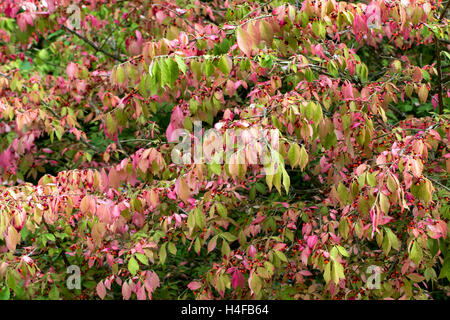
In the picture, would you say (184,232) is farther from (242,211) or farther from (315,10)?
(315,10)

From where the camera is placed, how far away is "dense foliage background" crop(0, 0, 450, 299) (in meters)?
2.79

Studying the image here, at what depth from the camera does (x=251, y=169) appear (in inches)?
139

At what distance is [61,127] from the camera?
4.48 meters

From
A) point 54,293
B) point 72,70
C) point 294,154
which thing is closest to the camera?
point 294,154

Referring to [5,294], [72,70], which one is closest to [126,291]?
[5,294]

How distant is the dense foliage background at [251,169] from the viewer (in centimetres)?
279

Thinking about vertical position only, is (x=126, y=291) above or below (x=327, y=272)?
below

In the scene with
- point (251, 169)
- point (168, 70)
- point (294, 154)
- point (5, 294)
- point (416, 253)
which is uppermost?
point (168, 70)

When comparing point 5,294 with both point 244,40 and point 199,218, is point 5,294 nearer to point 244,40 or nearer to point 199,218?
point 199,218

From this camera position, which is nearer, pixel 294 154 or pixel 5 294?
pixel 294 154

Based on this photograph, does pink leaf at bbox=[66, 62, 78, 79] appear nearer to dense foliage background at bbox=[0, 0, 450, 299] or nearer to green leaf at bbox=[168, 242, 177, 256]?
dense foliage background at bbox=[0, 0, 450, 299]

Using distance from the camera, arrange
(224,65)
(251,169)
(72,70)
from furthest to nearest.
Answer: (72,70) → (251,169) → (224,65)

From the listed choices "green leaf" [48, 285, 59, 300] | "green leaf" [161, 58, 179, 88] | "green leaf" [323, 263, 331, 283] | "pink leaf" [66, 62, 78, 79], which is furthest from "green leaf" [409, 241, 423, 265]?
"pink leaf" [66, 62, 78, 79]

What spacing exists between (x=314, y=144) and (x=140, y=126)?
73.6 inches
